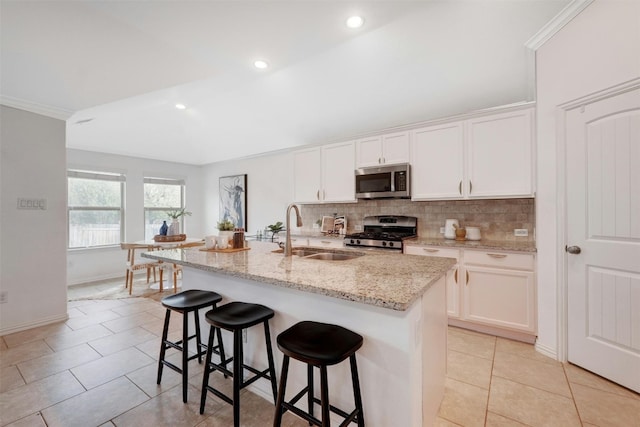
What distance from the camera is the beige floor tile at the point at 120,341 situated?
8.25 feet

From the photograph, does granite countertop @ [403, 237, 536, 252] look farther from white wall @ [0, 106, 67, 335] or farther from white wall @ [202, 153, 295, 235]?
white wall @ [0, 106, 67, 335]

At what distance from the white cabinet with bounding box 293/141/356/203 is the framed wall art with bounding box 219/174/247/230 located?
168 centimetres

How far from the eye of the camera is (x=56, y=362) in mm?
2303

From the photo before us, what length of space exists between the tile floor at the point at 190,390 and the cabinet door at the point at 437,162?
1.60m

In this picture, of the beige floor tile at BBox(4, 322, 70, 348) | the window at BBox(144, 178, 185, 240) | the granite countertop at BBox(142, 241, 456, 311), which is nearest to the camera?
the granite countertop at BBox(142, 241, 456, 311)

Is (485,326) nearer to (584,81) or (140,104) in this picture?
(584,81)

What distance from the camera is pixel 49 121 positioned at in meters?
3.10

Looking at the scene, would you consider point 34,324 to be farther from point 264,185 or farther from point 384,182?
point 384,182

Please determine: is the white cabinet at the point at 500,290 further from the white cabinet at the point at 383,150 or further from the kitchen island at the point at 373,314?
the white cabinet at the point at 383,150

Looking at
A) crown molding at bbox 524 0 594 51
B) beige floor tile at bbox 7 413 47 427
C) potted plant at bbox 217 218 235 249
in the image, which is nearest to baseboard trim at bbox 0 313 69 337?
beige floor tile at bbox 7 413 47 427

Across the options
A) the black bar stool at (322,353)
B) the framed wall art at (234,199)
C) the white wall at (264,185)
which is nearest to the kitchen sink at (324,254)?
the black bar stool at (322,353)

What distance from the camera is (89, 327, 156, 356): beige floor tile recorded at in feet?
8.25

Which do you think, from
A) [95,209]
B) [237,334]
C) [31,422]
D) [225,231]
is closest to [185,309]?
[237,334]

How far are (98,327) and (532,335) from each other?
4417 mm
